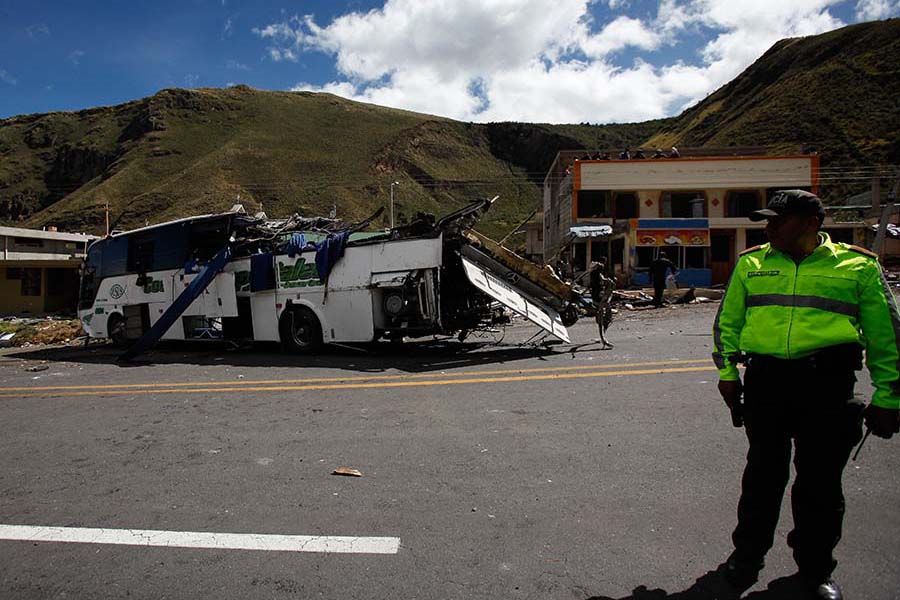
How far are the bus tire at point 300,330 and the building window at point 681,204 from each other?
88.2 feet

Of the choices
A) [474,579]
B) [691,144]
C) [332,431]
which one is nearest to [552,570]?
[474,579]

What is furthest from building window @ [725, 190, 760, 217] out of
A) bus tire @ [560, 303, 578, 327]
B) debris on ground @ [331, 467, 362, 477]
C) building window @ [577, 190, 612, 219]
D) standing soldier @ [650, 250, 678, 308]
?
debris on ground @ [331, 467, 362, 477]

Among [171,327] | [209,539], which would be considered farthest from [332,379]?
[171,327]

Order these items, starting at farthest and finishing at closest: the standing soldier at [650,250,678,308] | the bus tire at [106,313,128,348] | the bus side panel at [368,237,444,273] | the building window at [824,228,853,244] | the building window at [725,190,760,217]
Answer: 1. the building window at [824,228,853,244]
2. the building window at [725,190,760,217]
3. the standing soldier at [650,250,678,308]
4. the bus tire at [106,313,128,348]
5. the bus side panel at [368,237,444,273]

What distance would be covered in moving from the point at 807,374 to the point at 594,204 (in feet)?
104

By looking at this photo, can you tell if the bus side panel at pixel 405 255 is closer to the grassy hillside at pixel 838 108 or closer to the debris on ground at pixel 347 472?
the debris on ground at pixel 347 472

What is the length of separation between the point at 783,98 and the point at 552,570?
76829 millimetres

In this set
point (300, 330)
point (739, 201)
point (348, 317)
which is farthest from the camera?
point (739, 201)

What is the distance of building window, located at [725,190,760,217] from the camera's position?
32.6 meters

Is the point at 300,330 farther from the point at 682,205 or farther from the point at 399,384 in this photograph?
the point at 682,205

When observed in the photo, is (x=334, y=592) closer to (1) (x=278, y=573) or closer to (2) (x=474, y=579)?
(1) (x=278, y=573)

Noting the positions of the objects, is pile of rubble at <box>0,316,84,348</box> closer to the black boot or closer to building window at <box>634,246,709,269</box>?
the black boot

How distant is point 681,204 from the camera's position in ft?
109

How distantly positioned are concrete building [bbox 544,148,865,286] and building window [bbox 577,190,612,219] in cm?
6
